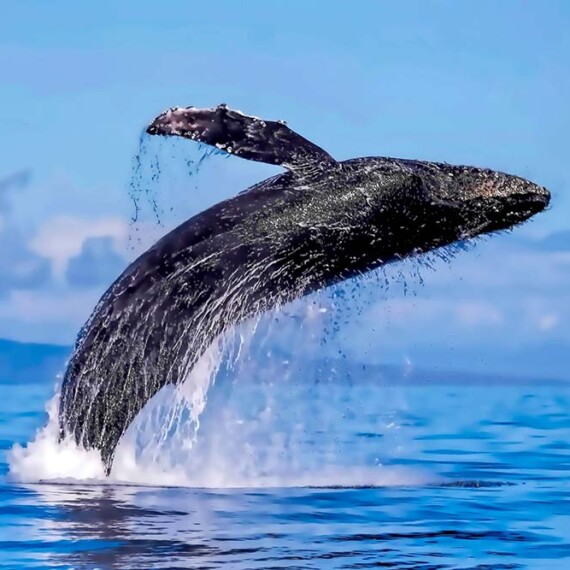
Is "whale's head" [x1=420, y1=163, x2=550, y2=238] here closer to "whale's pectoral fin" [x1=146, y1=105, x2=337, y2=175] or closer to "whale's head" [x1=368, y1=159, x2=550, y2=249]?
"whale's head" [x1=368, y1=159, x2=550, y2=249]

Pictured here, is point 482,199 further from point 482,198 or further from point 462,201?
point 462,201

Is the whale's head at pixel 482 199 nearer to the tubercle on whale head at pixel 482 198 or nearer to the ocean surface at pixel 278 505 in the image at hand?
the tubercle on whale head at pixel 482 198

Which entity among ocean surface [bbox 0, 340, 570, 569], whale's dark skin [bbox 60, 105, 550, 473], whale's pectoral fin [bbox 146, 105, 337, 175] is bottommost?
ocean surface [bbox 0, 340, 570, 569]

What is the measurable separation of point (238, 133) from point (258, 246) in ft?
5.62

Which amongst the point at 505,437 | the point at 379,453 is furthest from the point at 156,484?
the point at 505,437

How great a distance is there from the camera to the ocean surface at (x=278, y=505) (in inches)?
575

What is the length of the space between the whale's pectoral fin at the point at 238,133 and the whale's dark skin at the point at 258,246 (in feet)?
0.07

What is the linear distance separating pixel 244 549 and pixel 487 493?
6.50 m

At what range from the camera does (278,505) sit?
714 inches

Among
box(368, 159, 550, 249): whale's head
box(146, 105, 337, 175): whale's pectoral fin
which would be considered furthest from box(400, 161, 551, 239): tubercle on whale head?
box(146, 105, 337, 175): whale's pectoral fin

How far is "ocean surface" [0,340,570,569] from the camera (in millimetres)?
14594

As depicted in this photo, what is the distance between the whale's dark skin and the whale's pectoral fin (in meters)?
0.02

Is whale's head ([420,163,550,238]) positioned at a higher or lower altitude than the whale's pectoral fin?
lower

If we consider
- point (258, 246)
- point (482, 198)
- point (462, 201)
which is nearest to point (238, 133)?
point (258, 246)
